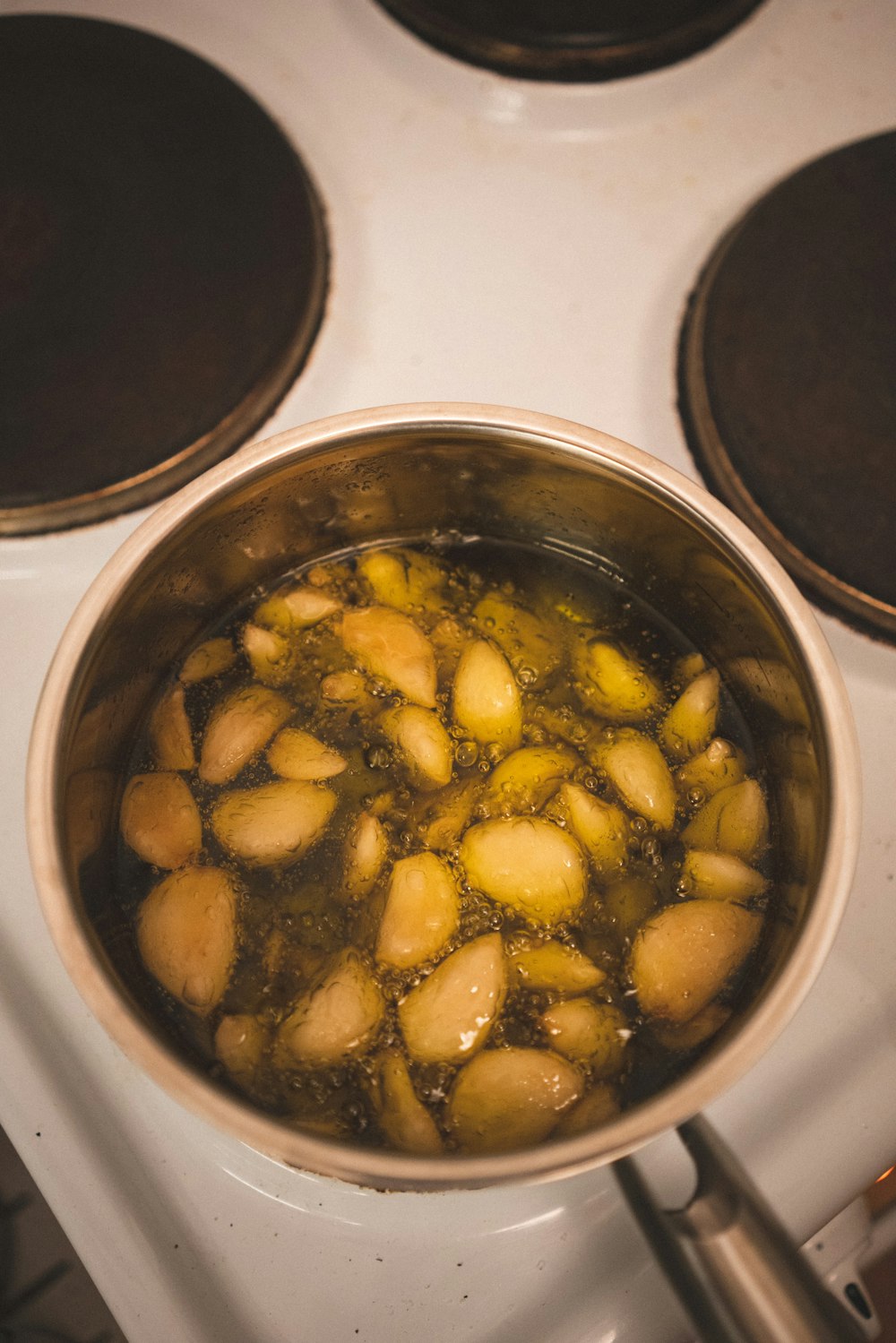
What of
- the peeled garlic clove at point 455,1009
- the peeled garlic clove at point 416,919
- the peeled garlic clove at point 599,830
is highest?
the peeled garlic clove at point 416,919

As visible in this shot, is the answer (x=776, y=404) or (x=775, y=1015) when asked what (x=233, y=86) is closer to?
(x=776, y=404)

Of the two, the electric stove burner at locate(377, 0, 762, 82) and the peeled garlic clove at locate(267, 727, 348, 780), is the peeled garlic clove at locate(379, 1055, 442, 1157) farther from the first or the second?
the electric stove burner at locate(377, 0, 762, 82)

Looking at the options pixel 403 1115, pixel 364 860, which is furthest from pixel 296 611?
pixel 403 1115

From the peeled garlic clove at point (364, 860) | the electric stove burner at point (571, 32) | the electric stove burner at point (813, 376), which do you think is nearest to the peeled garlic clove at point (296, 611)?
the peeled garlic clove at point (364, 860)

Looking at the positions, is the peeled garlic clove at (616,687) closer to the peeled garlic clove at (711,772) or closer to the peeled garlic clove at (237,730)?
the peeled garlic clove at (711,772)

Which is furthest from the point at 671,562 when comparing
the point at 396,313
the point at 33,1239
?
the point at 33,1239

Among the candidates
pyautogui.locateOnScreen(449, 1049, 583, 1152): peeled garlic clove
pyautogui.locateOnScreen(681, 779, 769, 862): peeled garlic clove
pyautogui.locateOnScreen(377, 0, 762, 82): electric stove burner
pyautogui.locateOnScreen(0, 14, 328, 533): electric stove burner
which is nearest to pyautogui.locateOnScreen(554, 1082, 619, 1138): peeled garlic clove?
pyautogui.locateOnScreen(449, 1049, 583, 1152): peeled garlic clove

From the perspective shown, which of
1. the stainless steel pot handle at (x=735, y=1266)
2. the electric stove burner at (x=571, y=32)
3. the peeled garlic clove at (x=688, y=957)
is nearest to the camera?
the stainless steel pot handle at (x=735, y=1266)
